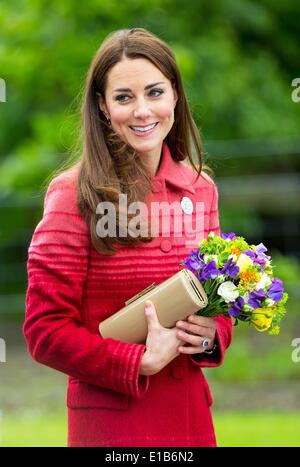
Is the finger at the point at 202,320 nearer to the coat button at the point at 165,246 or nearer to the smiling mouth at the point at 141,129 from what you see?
the coat button at the point at 165,246

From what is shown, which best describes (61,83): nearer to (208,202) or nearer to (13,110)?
(13,110)

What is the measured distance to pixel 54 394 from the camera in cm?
899

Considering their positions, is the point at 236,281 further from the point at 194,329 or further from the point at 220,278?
the point at 194,329

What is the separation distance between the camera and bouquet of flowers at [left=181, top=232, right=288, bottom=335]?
259 centimetres

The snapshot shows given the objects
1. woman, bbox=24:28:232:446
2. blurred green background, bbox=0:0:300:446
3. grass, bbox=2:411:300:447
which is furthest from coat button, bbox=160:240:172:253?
blurred green background, bbox=0:0:300:446

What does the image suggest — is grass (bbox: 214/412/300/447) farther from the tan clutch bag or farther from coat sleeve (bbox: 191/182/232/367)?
the tan clutch bag

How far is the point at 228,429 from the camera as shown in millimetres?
6844

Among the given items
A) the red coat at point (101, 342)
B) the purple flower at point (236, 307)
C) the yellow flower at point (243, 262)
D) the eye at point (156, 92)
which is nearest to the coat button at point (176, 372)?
the red coat at point (101, 342)

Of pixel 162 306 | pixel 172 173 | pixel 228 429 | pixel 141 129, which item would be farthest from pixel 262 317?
pixel 228 429

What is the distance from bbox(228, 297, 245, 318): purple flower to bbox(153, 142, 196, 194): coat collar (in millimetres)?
421

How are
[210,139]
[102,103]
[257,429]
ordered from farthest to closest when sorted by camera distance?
[210,139] → [257,429] → [102,103]

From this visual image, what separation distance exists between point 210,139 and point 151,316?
9261 mm

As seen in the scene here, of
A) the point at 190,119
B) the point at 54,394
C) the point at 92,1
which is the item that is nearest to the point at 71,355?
the point at 190,119

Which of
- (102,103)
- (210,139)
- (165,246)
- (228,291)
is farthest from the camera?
(210,139)
